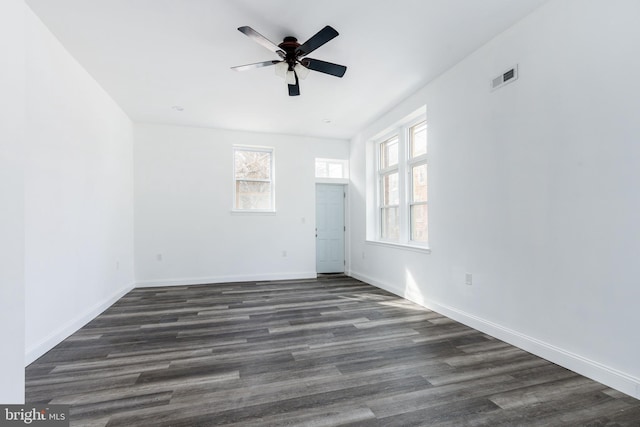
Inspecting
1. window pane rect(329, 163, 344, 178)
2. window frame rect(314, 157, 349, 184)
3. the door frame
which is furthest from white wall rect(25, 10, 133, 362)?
window pane rect(329, 163, 344, 178)

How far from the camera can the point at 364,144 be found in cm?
580

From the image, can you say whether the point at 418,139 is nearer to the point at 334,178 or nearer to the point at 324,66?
the point at 324,66

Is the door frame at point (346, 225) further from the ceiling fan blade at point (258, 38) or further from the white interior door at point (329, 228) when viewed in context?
the ceiling fan blade at point (258, 38)

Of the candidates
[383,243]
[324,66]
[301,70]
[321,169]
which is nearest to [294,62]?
[301,70]

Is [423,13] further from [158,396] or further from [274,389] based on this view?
[158,396]

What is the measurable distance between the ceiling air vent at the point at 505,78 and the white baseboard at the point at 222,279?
4439mm

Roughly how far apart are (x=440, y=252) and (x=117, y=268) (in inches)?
180

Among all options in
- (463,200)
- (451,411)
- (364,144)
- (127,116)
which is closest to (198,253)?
(127,116)

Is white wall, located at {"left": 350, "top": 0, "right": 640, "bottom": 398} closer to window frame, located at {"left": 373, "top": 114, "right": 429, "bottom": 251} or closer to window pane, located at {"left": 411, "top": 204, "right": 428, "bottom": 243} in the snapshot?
window pane, located at {"left": 411, "top": 204, "right": 428, "bottom": 243}

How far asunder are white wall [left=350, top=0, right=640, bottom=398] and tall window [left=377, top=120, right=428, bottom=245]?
0.64 m

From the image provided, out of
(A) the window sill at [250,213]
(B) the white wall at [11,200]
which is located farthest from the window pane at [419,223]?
(B) the white wall at [11,200]

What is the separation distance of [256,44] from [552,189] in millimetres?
2976

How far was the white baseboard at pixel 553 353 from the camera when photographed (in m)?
2.03

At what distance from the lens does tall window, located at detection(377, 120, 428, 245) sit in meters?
4.37
